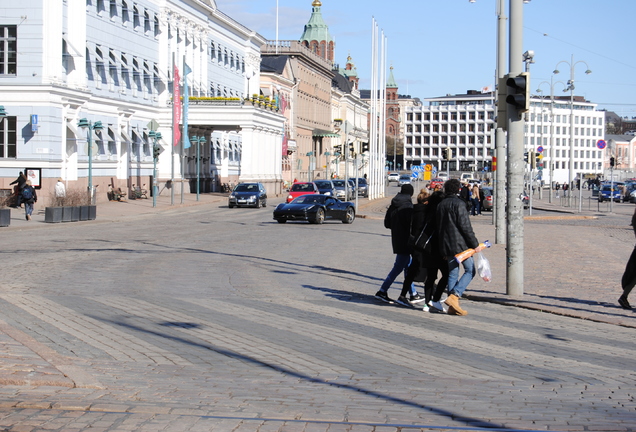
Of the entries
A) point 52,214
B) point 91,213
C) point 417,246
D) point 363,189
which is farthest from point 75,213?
point 363,189

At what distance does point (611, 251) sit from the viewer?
23672mm

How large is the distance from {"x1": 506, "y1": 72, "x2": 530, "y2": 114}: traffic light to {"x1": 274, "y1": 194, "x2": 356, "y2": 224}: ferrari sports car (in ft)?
74.1

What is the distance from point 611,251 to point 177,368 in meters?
18.0

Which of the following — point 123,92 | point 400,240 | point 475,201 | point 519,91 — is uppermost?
point 123,92

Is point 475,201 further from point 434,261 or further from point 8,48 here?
point 434,261

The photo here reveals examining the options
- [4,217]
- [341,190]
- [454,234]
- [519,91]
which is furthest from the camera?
[341,190]

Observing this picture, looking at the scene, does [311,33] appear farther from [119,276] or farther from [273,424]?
[273,424]

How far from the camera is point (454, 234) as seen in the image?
38.9 ft

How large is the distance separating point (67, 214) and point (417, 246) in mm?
25388

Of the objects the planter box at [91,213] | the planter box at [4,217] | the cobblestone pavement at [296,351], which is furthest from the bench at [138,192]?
the cobblestone pavement at [296,351]

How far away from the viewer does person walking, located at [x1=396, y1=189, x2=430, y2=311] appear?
40.3 feet

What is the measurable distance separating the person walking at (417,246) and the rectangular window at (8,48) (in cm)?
3502

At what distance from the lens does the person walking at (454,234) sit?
38.8 feet

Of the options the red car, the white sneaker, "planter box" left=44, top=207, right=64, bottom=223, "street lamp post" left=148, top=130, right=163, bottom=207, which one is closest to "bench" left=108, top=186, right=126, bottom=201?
"street lamp post" left=148, top=130, right=163, bottom=207
